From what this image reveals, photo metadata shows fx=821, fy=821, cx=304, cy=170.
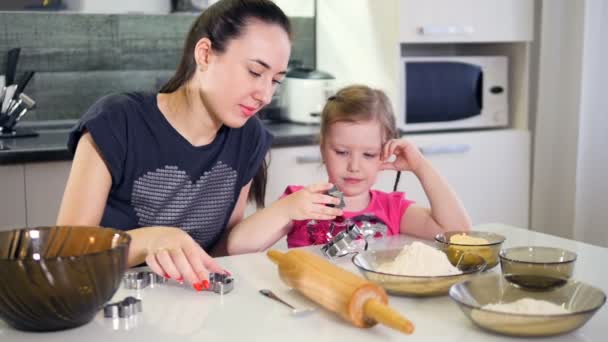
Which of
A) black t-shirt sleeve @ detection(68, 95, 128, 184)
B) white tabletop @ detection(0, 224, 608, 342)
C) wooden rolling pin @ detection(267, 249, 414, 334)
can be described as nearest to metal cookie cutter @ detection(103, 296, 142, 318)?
white tabletop @ detection(0, 224, 608, 342)

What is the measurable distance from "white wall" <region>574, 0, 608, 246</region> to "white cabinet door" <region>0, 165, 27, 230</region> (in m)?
2.08

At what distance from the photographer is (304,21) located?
346cm

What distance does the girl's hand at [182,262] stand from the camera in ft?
3.90

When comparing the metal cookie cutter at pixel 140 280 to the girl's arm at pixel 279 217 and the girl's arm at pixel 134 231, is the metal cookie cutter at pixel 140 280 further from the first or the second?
the girl's arm at pixel 279 217

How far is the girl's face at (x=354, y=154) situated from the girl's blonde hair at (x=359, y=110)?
2 centimetres

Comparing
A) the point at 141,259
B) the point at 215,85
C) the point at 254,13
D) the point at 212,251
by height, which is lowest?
the point at 212,251

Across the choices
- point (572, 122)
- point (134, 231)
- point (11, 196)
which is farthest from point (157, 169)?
point (572, 122)

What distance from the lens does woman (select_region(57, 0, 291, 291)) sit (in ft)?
5.14

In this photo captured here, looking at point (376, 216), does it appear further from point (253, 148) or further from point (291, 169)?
point (291, 169)

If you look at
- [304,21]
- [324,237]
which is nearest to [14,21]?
[304,21]

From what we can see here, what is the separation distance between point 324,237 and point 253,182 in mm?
262

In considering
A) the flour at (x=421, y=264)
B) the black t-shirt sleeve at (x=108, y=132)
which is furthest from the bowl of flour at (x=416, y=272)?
the black t-shirt sleeve at (x=108, y=132)

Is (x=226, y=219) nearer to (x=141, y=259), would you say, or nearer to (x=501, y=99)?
(x=141, y=259)

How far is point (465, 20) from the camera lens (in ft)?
10.5
